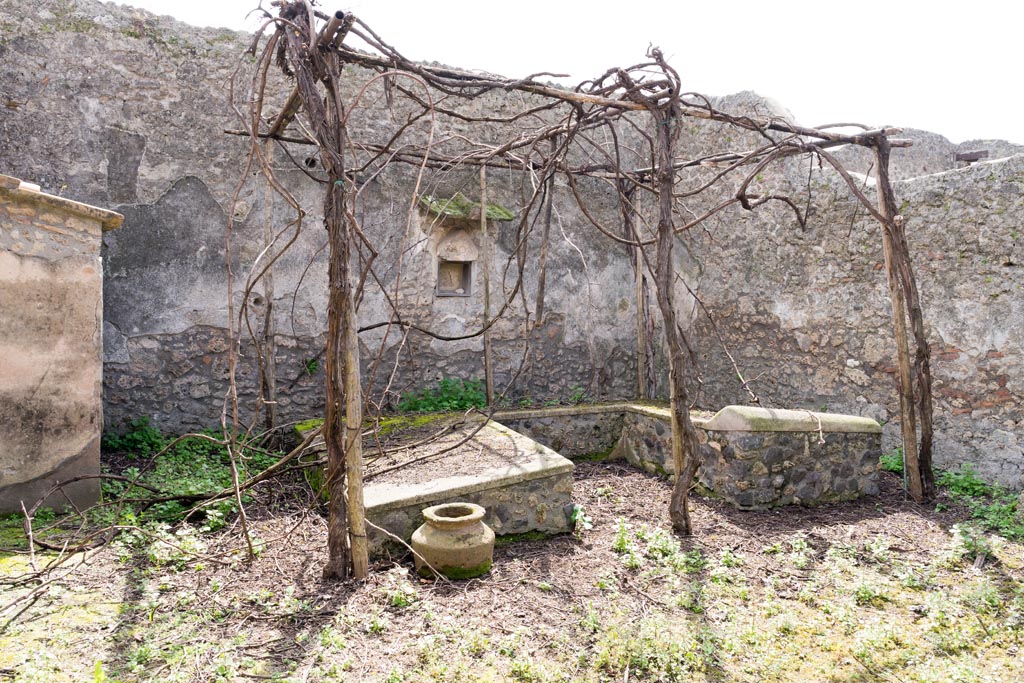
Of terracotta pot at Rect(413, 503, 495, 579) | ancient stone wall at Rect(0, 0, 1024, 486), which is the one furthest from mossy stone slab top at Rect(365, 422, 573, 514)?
ancient stone wall at Rect(0, 0, 1024, 486)

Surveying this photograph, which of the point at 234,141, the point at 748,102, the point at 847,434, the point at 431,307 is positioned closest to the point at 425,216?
the point at 431,307

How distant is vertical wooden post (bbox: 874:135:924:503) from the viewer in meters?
5.16

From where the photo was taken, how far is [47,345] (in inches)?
158

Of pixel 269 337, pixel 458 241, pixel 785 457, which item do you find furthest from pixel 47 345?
pixel 785 457

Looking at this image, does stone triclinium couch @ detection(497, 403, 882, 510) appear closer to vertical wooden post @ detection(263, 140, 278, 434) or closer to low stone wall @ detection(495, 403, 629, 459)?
low stone wall @ detection(495, 403, 629, 459)

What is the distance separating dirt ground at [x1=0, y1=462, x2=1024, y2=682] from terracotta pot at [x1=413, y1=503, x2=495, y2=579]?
12cm

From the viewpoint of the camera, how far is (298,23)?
317 centimetres

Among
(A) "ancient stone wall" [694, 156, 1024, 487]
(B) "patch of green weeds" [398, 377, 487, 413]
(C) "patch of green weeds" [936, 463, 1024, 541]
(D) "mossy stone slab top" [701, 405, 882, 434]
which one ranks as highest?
(A) "ancient stone wall" [694, 156, 1024, 487]

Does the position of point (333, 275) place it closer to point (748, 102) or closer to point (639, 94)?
point (639, 94)

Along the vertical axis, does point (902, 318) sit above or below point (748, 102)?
below

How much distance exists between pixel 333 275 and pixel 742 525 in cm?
334

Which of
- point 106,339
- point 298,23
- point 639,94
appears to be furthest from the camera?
point 106,339

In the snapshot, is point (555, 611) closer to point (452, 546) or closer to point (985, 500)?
point (452, 546)

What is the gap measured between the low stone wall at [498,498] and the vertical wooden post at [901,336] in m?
2.95
